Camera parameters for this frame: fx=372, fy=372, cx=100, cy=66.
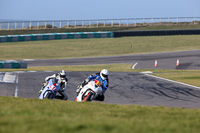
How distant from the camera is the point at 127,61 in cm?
4100

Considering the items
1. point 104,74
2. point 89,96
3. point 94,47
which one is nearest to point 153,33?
point 94,47

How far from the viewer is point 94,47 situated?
5400 cm

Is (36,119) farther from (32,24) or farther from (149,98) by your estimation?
(32,24)

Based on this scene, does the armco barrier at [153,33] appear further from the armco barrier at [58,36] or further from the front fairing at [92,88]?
the front fairing at [92,88]

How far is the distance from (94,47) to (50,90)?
133ft

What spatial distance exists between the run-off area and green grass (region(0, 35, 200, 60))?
73.6 ft

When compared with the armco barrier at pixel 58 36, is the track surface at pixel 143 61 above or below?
below

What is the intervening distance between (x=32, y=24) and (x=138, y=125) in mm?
61553

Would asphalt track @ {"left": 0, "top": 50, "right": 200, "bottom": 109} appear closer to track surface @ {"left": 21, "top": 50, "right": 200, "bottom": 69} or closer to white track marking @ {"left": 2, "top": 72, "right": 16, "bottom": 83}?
white track marking @ {"left": 2, "top": 72, "right": 16, "bottom": 83}

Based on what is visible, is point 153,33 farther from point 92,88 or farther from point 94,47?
point 92,88

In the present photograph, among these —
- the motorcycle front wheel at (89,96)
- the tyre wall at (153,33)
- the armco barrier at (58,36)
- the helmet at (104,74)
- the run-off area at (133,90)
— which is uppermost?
the tyre wall at (153,33)

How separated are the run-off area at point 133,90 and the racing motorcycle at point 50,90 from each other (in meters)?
A: 3.85

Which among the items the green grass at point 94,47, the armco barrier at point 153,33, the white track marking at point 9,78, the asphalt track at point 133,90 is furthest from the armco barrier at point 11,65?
the armco barrier at point 153,33

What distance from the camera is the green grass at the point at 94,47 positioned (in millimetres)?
48906
